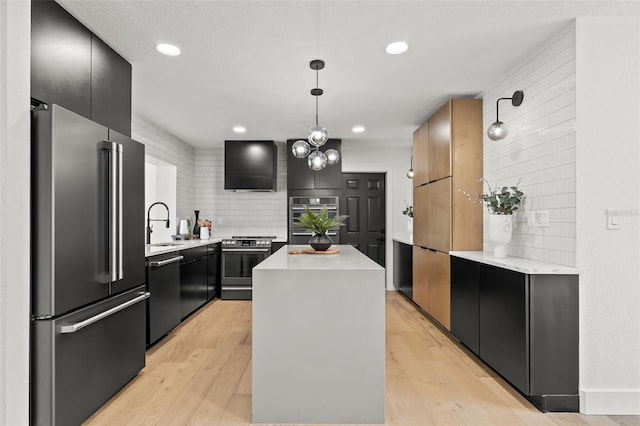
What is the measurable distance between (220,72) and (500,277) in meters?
2.74

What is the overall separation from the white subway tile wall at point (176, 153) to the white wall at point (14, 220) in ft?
8.65

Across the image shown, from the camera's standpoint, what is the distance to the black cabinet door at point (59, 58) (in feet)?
6.89

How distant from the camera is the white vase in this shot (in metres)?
3.00

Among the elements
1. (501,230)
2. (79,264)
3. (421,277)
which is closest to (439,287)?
(421,277)

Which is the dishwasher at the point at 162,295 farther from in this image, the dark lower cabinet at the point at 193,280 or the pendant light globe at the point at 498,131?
the pendant light globe at the point at 498,131

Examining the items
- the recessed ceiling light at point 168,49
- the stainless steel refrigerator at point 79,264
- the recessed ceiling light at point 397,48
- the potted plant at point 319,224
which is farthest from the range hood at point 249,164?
the recessed ceiling light at point 397,48

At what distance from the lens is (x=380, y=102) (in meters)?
4.20

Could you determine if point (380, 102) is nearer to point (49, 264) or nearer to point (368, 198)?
point (368, 198)

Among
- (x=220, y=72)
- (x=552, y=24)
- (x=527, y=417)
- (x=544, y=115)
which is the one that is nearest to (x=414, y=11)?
(x=552, y=24)

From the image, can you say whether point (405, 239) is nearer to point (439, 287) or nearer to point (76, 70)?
point (439, 287)

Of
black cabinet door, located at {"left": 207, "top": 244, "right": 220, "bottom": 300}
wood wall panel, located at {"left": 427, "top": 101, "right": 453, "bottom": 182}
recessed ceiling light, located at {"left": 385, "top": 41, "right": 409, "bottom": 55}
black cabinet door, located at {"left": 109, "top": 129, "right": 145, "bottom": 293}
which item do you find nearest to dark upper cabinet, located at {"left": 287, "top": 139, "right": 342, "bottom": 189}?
black cabinet door, located at {"left": 207, "top": 244, "right": 220, "bottom": 300}

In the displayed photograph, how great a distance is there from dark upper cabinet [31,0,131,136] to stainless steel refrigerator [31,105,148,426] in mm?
249

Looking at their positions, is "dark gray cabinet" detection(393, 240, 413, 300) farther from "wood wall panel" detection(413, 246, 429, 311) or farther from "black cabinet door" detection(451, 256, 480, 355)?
"black cabinet door" detection(451, 256, 480, 355)

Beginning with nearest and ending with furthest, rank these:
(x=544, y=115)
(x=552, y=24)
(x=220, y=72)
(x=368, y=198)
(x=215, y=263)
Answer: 1. (x=552, y=24)
2. (x=544, y=115)
3. (x=220, y=72)
4. (x=215, y=263)
5. (x=368, y=198)
